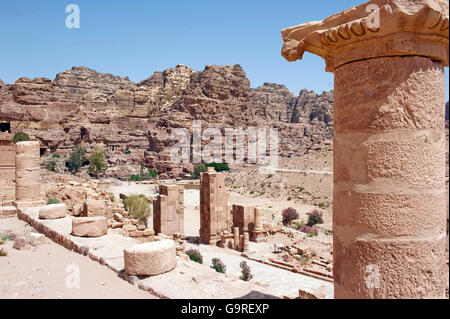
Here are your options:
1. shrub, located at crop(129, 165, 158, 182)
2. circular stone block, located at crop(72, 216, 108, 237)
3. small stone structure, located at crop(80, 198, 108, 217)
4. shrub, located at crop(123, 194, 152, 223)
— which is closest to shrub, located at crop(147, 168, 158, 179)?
shrub, located at crop(129, 165, 158, 182)

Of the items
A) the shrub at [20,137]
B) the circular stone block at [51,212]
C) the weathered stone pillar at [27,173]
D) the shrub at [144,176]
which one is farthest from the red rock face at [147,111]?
the circular stone block at [51,212]

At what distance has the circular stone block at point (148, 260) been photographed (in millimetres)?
5078

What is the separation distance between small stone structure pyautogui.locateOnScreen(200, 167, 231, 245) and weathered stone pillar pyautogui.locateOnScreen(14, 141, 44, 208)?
7744 mm

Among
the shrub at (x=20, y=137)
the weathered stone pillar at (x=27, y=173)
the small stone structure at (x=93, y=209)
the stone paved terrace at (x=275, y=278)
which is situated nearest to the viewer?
→ the stone paved terrace at (x=275, y=278)

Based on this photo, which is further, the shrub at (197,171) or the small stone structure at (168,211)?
the shrub at (197,171)

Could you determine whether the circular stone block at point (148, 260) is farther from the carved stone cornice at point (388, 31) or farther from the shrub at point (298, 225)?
the shrub at point (298, 225)

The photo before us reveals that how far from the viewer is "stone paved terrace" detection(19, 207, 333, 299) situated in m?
4.48

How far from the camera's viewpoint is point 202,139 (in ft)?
192

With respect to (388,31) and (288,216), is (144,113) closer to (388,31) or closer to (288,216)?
(288,216)

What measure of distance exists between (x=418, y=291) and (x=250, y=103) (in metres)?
74.3

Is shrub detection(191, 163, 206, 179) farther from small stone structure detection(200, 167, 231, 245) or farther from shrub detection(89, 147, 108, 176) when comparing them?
small stone structure detection(200, 167, 231, 245)

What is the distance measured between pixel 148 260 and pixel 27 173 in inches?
364

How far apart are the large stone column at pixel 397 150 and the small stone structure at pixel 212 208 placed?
1479cm

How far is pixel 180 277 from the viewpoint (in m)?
5.05
